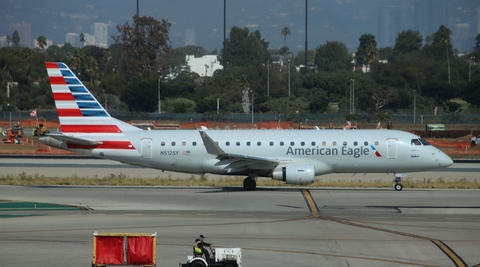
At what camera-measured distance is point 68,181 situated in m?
37.9

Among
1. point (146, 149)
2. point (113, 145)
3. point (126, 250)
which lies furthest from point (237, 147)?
point (126, 250)

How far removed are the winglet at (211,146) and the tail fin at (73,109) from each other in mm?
5708

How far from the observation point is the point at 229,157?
33.5 meters

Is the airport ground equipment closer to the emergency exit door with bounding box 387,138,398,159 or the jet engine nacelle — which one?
the jet engine nacelle

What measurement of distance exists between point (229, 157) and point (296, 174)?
3363 mm

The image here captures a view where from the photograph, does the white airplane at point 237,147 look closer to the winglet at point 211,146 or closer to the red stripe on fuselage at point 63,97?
the red stripe on fuselage at point 63,97

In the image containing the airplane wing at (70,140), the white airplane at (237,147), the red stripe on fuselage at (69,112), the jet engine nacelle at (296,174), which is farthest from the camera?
the red stripe on fuselage at (69,112)

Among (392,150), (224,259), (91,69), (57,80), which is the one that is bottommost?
(224,259)

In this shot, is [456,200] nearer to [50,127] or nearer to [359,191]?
[359,191]

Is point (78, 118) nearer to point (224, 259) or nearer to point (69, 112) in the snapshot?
point (69, 112)

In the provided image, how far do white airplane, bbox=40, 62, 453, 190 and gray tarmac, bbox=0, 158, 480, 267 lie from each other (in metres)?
1.29

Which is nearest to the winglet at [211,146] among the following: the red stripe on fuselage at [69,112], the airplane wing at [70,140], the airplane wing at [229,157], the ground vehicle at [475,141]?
the airplane wing at [229,157]

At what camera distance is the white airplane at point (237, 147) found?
34656 mm

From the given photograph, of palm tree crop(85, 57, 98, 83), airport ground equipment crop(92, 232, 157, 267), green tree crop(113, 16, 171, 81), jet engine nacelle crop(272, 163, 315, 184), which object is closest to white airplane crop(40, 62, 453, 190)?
jet engine nacelle crop(272, 163, 315, 184)
